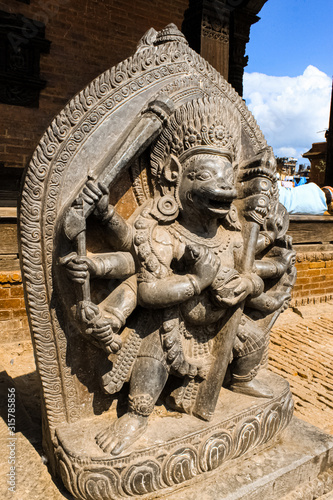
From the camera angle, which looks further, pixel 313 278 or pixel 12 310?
pixel 313 278

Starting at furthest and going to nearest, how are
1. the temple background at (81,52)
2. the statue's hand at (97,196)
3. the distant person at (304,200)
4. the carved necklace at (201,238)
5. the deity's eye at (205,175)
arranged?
the distant person at (304,200) → the temple background at (81,52) → the carved necklace at (201,238) → the deity's eye at (205,175) → the statue's hand at (97,196)

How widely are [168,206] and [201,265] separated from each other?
0.36 meters

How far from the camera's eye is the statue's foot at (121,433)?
1.92 metres

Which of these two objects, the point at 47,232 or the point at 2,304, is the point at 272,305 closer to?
the point at 47,232

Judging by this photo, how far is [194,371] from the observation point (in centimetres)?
218

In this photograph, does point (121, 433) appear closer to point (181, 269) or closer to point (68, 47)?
point (181, 269)

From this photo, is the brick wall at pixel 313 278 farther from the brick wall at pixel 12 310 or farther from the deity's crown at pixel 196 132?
the deity's crown at pixel 196 132

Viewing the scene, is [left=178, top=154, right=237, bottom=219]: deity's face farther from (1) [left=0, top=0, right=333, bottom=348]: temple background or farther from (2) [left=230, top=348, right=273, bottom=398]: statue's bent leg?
(1) [left=0, top=0, right=333, bottom=348]: temple background

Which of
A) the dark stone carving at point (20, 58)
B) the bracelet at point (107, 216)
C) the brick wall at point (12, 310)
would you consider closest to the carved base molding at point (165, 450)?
the bracelet at point (107, 216)

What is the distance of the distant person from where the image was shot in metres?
6.92

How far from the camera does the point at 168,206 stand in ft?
7.00

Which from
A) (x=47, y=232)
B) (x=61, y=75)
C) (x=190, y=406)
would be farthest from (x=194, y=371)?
(x=61, y=75)

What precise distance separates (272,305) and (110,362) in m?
0.99

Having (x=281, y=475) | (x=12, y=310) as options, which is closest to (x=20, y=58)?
(x=12, y=310)
